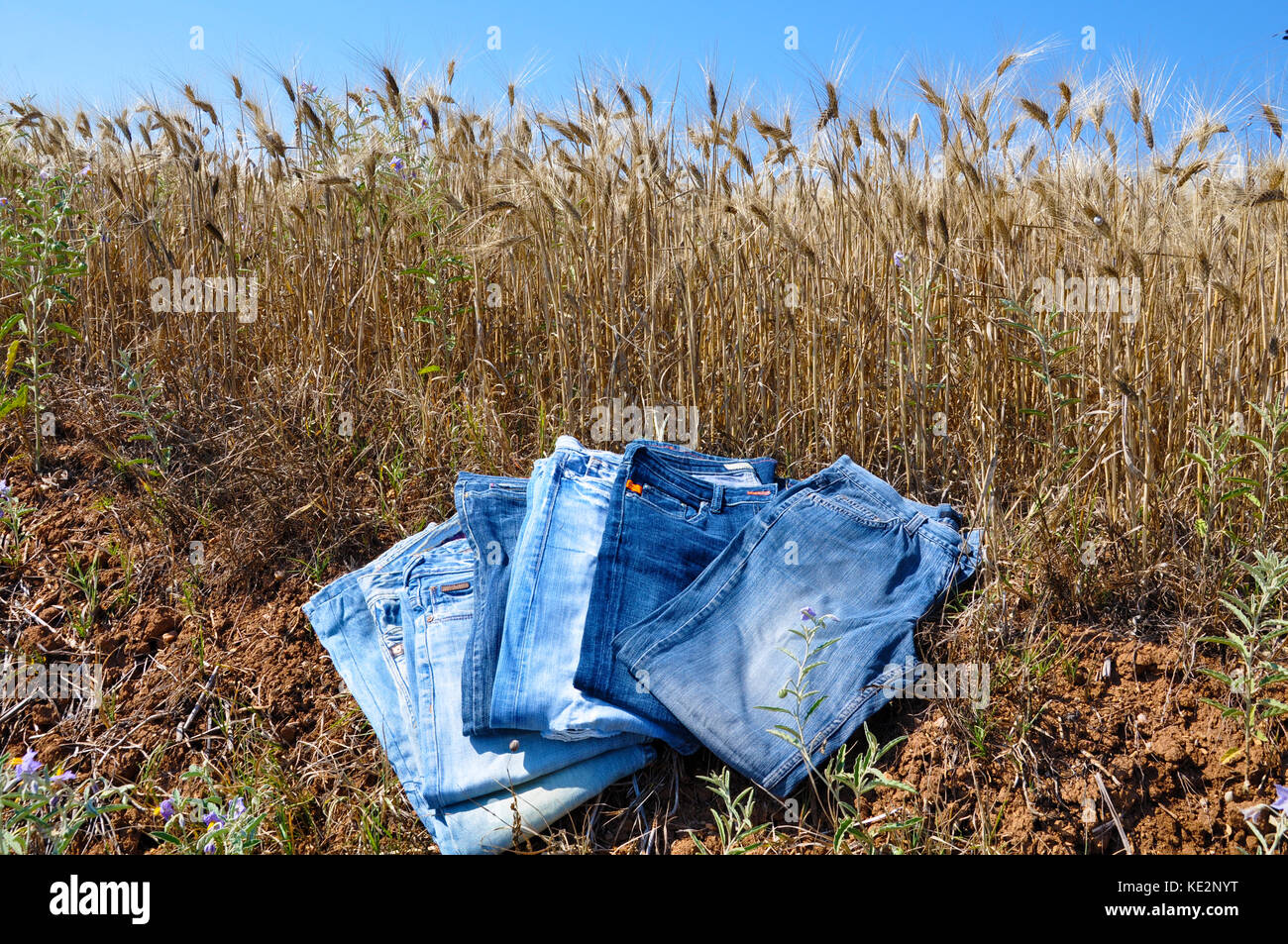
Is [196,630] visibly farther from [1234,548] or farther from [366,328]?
[1234,548]

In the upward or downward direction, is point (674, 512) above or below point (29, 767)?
above

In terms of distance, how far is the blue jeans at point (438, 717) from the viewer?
1552 millimetres

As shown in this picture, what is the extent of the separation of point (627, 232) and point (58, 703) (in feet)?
6.15

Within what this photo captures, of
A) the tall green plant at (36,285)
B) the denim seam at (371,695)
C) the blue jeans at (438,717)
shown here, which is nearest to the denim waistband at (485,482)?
the blue jeans at (438,717)

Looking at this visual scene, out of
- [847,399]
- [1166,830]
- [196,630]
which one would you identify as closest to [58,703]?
[196,630]

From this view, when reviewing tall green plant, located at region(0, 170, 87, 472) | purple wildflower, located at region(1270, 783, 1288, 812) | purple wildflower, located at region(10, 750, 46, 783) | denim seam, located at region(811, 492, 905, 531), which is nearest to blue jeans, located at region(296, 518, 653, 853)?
purple wildflower, located at region(10, 750, 46, 783)

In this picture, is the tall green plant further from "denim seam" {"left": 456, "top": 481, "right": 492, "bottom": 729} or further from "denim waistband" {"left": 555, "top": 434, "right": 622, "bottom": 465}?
"denim waistband" {"left": 555, "top": 434, "right": 622, "bottom": 465}

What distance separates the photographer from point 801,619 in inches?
68.0

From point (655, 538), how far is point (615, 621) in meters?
0.22

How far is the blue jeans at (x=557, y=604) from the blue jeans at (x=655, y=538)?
29mm

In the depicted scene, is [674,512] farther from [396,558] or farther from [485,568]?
[396,558]

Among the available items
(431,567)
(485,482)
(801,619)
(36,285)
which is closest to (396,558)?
(431,567)

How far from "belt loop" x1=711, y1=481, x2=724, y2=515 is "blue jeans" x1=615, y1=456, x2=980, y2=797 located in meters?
0.12
